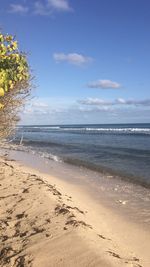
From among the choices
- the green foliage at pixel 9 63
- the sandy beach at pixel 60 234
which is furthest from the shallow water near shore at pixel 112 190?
the green foliage at pixel 9 63

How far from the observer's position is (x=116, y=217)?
9.45 meters

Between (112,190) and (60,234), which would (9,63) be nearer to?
(60,234)

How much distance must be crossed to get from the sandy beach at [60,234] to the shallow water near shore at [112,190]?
1.63 ft

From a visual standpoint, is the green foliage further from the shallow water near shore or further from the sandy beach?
the shallow water near shore

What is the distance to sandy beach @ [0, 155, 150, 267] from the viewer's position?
5695mm

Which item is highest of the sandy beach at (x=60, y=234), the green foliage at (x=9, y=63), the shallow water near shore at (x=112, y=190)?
the green foliage at (x=9, y=63)

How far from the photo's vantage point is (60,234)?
6.68 meters

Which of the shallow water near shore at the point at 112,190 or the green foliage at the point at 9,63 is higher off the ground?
→ the green foliage at the point at 9,63

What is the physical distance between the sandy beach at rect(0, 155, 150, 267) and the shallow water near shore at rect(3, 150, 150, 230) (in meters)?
0.50

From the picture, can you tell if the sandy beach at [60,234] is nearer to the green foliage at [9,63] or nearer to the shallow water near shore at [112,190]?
the shallow water near shore at [112,190]

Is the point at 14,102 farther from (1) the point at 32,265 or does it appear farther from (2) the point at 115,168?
(2) the point at 115,168

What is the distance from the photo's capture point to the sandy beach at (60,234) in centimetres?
570

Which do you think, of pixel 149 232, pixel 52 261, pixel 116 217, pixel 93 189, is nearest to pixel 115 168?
pixel 93 189

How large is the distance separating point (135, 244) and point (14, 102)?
17.0 ft
